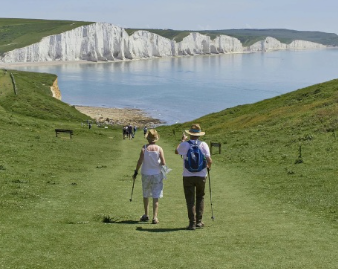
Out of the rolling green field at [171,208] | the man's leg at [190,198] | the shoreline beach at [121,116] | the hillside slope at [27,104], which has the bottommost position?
the shoreline beach at [121,116]

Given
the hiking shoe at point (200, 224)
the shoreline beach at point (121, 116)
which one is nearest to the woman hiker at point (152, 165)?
the hiking shoe at point (200, 224)

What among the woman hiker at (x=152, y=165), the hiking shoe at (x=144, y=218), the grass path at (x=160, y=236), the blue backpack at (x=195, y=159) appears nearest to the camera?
the grass path at (x=160, y=236)

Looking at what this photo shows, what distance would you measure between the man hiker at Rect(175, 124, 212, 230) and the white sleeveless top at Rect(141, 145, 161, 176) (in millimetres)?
818

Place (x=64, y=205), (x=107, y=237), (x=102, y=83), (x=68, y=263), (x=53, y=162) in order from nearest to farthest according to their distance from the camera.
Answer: (x=68, y=263) → (x=107, y=237) → (x=64, y=205) → (x=53, y=162) → (x=102, y=83)

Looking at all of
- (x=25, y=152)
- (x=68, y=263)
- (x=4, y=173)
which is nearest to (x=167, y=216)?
(x=68, y=263)

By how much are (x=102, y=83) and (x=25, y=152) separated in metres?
161

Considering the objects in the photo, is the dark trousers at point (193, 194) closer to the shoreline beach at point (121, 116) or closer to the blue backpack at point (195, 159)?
the blue backpack at point (195, 159)

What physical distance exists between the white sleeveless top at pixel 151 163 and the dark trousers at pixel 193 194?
0.96 meters

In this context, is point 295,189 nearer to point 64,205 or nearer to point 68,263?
point 64,205

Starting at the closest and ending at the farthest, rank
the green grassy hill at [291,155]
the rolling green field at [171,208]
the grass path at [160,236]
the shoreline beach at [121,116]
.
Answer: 1. the grass path at [160,236]
2. the rolling green field at [171,208]
3. the green grassy hill at [291,155]
4. the shoreline beach at [121,116]

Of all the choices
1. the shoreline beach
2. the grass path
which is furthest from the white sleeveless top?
the shoreline beach

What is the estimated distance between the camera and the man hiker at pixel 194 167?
13828mm

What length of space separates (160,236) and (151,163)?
7.65ft

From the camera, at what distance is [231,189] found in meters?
23.6
